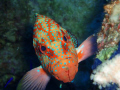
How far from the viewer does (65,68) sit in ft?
7.41

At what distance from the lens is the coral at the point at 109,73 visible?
220cm

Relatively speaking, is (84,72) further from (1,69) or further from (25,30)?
(1,69)

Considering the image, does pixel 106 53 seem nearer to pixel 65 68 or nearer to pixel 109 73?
pixel 109 73

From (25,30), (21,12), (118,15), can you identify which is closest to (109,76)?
(118,15)

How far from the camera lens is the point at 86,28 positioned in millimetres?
5613

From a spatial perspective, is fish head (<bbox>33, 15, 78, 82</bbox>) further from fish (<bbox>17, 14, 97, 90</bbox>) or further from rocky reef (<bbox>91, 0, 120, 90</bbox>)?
rocky reef (<bbox>91, 0, 120, 90</bbox>)

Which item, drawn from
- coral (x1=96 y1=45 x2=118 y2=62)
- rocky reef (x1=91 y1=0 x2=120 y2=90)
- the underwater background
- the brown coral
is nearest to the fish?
coral (x1=96 y1=45 x2=118 y2=62)

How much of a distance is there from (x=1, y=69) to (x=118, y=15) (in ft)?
19.0

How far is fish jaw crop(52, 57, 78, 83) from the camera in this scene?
2.27 meters

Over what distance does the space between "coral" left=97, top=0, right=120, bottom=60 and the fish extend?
514mm

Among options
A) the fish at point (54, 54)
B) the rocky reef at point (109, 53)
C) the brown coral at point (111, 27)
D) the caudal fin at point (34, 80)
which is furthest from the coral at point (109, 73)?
the caudal fin at point (34, 80)

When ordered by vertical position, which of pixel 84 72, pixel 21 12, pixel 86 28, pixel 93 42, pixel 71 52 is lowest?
pixel 84 72

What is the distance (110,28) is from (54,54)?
2.10m

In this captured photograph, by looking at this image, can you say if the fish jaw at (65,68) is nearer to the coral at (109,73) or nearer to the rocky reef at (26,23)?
the coral at (109,73)
